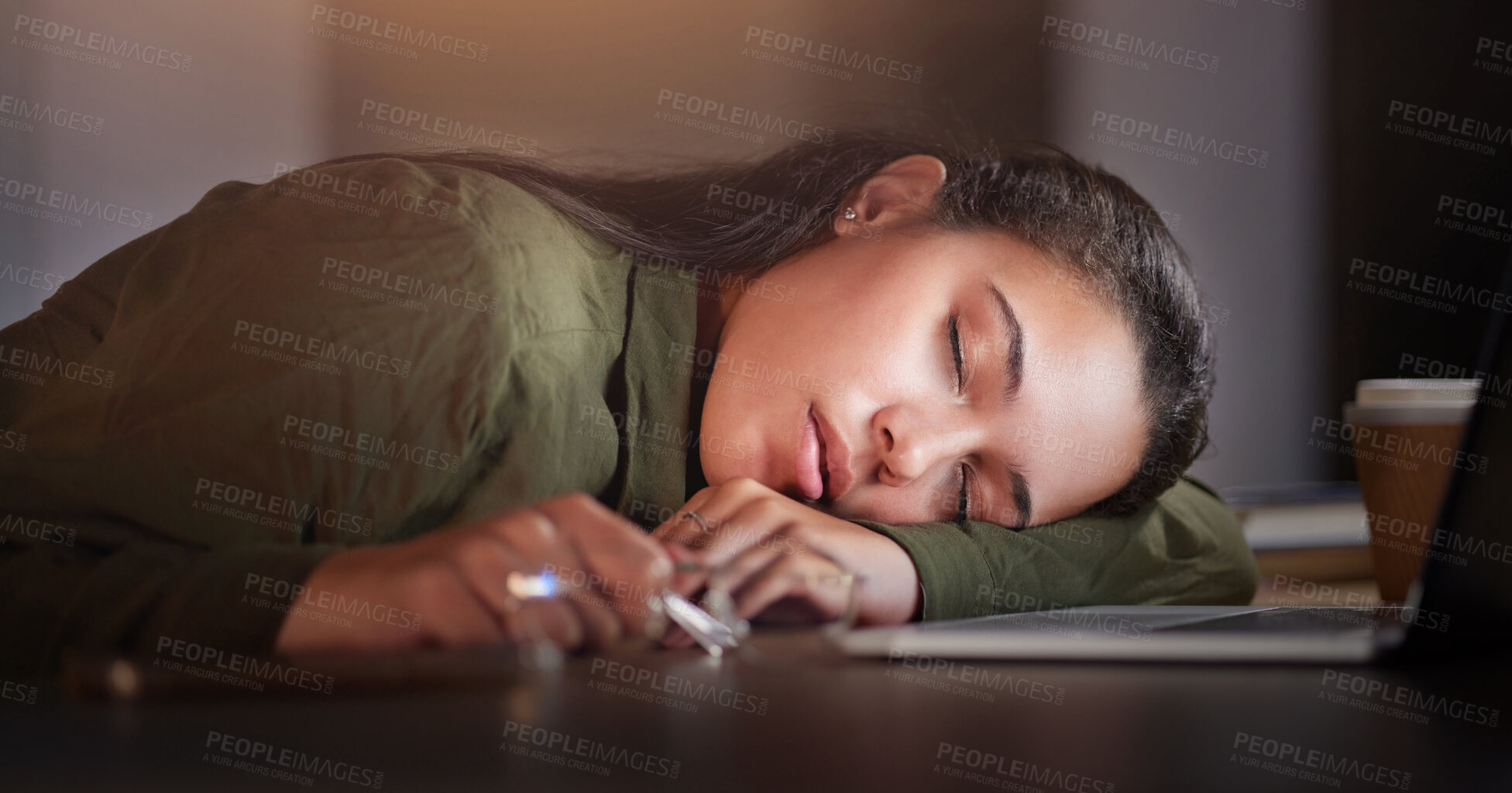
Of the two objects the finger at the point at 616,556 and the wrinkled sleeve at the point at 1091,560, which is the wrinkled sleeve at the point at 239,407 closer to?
the finger at the point at 616,556

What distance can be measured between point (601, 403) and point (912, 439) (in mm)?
228

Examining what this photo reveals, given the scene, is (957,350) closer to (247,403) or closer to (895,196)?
(895,196)

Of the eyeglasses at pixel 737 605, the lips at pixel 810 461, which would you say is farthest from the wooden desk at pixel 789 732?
the lips at pixel 810 461

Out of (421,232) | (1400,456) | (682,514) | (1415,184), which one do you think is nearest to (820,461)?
(682,514)

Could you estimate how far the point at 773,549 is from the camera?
0.69 m

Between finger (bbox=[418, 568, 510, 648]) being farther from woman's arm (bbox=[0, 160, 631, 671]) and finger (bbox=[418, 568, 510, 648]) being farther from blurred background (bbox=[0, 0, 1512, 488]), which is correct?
blurred background (bbox=[0, 0, 1512, 488])

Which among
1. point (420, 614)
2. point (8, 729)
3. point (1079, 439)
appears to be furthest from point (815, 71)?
point (8, 729)

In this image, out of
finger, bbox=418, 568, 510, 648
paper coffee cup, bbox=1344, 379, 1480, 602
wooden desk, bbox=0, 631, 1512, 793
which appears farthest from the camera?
paper coffee cup, bbox=1344, 379, 1480, 602

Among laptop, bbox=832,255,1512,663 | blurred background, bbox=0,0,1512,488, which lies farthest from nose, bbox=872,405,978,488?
blurred background, bbox=0,0,1512,488

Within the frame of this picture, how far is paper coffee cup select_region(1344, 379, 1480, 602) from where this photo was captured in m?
0.86

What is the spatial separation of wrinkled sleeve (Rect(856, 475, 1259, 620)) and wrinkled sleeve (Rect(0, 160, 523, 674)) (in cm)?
32

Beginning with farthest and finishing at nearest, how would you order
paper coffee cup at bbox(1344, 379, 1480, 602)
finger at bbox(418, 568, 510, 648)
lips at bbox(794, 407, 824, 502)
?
1. paper coffee cup at bbox(1344, 379, 1480, 602)
2. lips at bbox(794, 407, 824, 502)
3. finger at bbox(418, 568, 510, 648)

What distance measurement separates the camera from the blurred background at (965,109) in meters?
0.67

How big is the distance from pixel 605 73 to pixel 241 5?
25cm
